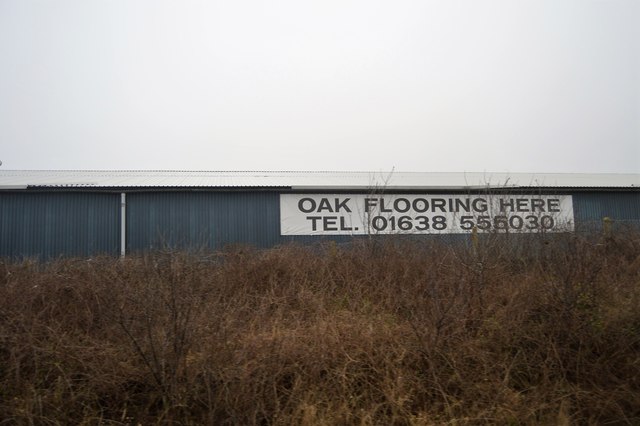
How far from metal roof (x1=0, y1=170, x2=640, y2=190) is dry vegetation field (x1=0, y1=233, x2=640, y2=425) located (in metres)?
8.31

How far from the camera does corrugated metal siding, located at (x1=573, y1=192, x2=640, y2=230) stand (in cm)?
1872

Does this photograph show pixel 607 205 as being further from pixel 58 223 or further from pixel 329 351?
pixel 58 223

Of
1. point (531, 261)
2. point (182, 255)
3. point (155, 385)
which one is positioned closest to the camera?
point (155, 385)

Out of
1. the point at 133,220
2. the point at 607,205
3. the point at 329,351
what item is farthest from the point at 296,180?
the point at 607,205

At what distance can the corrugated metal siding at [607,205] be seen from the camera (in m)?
18.7

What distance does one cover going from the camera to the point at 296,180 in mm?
17938

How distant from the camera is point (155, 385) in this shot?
5.23m

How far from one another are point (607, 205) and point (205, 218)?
16.5 m

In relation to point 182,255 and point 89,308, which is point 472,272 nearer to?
point 182,255

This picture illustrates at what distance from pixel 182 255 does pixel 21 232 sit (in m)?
13.0

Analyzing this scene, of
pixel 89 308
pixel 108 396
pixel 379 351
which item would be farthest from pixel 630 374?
pixel 89 308

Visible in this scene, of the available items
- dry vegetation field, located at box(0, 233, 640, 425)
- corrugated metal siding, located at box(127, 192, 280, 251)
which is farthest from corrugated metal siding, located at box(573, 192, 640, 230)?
corrugated metal siding, located at box(127, 192, 280, 251)

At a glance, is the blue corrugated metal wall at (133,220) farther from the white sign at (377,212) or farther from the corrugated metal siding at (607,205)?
the corrugated metal siding at (607,205)

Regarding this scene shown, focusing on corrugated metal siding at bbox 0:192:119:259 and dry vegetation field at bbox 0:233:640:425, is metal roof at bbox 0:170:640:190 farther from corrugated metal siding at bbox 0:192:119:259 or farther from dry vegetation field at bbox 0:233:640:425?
dry vegetation field at bbox 0:233:640:425
